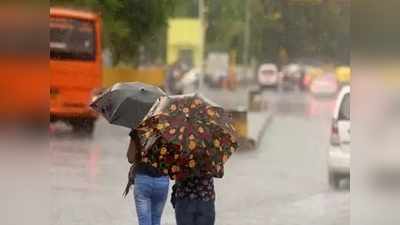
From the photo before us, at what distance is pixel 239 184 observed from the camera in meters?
10.5

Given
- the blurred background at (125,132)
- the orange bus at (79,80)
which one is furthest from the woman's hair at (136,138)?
the orange bus at (79,80)

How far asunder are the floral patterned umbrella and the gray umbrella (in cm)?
54

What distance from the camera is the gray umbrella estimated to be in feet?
18.6

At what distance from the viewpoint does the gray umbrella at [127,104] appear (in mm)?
5668

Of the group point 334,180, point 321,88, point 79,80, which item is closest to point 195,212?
point 334,180

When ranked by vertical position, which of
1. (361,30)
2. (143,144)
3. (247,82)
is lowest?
(247,82)

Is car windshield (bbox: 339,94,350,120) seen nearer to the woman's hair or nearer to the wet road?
the wet road

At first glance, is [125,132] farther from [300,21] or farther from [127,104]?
[127,104]

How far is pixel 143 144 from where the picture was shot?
5.22 metres

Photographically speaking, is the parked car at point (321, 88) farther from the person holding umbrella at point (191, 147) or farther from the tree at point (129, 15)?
the person holding umbrella at point (191, 147)

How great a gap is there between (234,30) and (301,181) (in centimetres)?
868

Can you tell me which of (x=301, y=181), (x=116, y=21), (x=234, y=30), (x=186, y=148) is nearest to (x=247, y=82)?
(x=234, y=30)

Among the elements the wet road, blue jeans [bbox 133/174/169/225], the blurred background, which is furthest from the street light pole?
blue jeans [bbox 133/174/169/225]

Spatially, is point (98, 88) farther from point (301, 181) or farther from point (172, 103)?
point (172, 103)
